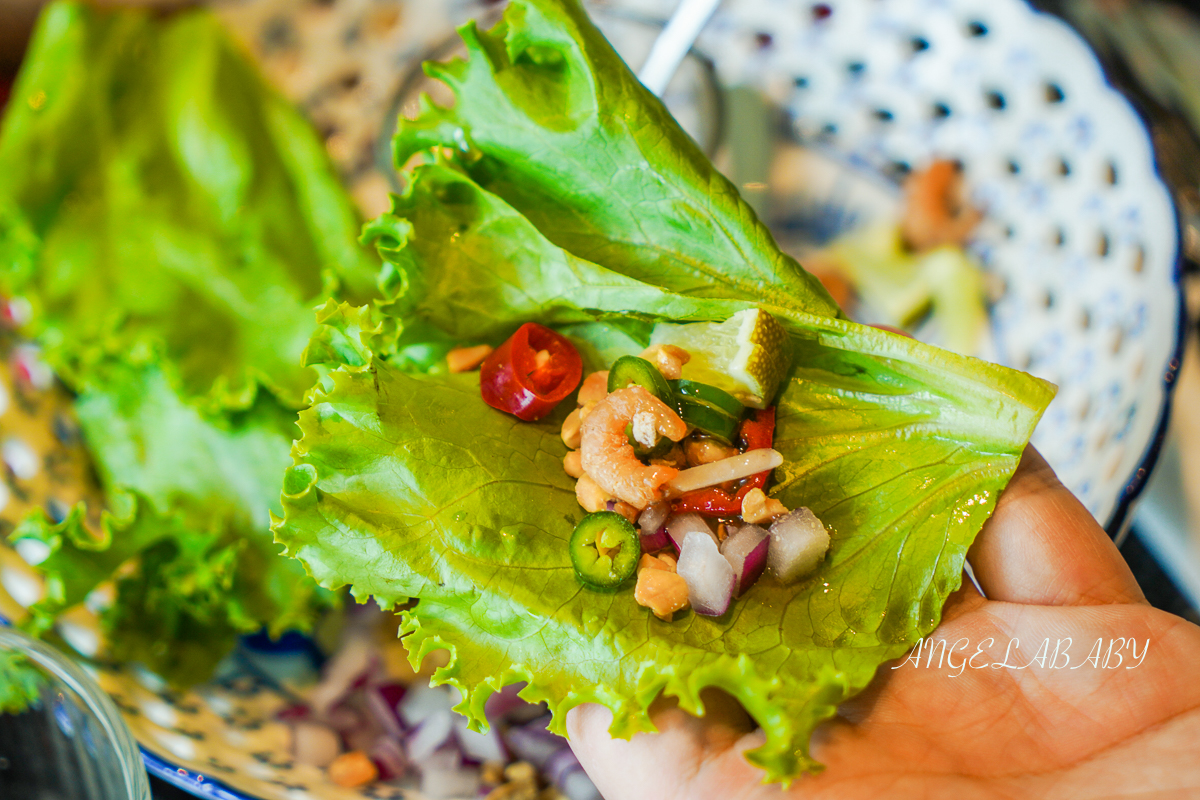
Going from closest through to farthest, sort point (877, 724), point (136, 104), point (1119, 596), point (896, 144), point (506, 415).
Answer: point (877, 724), point (1119, 596), point (506, 415), point (136, 104), point (896, 144)

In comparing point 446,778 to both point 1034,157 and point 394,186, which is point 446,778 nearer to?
point 394,186

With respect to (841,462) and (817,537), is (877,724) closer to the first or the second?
(817,537)

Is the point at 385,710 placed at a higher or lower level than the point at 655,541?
lower

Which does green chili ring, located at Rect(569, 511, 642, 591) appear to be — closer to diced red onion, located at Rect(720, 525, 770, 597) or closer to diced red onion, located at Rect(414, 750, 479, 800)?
diced red onion, located at Rect(720, 525, 770, 597)

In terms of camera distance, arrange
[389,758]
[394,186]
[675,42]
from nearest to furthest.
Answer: [389,758]
[675,42]
[394,186]

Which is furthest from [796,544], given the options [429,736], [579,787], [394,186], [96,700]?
[394,186]

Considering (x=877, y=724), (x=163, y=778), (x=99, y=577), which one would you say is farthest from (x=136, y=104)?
(x=877, y=724)
